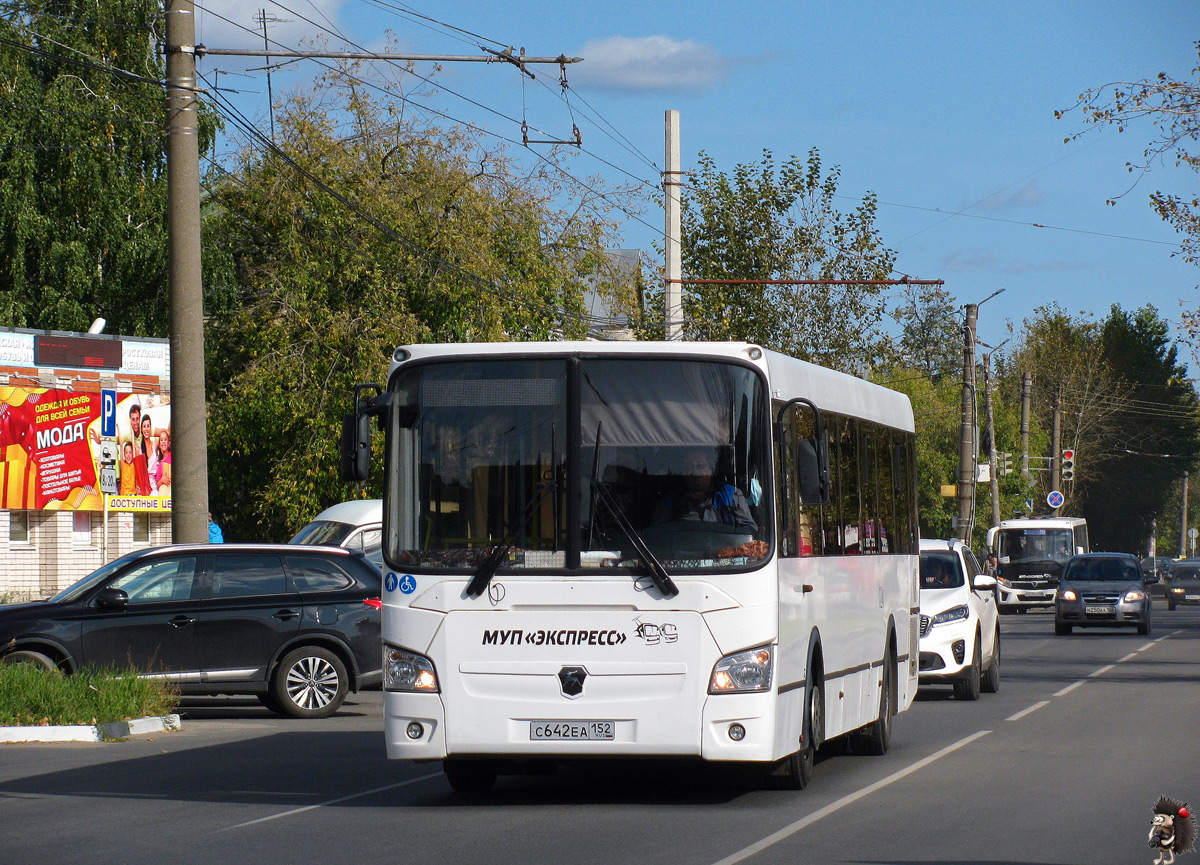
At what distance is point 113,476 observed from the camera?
76.0 feet

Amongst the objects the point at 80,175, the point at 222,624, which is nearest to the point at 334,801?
the point at 222,624

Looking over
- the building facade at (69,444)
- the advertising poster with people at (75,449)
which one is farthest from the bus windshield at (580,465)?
the building facade at (69,444)

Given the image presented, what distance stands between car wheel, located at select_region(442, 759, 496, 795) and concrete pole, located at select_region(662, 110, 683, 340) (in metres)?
19.8

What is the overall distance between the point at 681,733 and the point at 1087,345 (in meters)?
90.2

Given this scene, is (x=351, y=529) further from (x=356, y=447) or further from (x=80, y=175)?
(x=80, y=175)

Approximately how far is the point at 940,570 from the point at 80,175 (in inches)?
988

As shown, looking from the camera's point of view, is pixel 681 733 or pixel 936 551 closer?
pixel 681 733

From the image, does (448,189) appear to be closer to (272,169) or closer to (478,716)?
(272,169)

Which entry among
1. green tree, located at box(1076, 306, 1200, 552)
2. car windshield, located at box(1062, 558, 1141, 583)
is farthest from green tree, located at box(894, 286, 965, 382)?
car windshield, located at box(1062, 558, 1141, 583)

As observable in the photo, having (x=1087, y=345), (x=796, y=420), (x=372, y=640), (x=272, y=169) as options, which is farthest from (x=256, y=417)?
(x=1087, y=345)

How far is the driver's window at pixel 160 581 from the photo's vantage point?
1723 cm

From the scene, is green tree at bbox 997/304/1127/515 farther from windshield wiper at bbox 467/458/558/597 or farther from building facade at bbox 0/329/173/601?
windshield wiper at bbox 467/458/558/597

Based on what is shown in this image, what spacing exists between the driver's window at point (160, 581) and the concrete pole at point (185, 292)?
46 cm

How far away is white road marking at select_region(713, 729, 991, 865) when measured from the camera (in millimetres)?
8633
